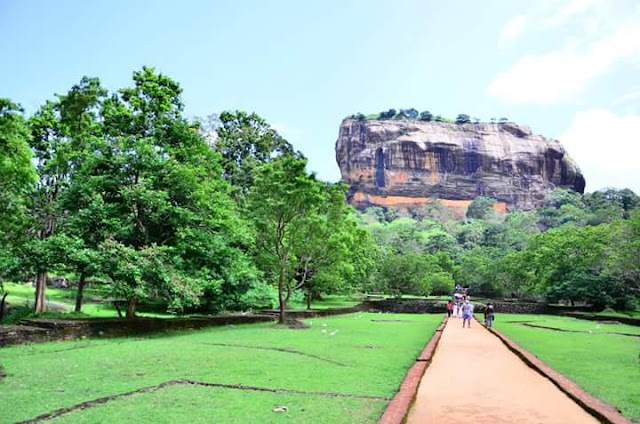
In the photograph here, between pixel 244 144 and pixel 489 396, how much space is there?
29323 mm

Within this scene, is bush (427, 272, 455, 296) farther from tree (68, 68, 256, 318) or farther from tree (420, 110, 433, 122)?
tree (420, 110, 433, 122)

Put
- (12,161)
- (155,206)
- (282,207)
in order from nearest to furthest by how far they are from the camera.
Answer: (12,161)
(155,206)
(282,207)

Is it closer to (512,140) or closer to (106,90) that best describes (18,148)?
(106,90)

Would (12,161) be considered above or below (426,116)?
below

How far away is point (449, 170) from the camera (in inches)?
5217

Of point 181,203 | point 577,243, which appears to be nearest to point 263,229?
point 181,203

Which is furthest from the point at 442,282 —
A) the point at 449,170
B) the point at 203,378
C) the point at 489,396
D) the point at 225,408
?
the point at 449,170

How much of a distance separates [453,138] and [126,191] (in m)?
127

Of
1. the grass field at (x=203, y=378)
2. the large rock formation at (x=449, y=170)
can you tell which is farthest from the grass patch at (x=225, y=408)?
the large rock formation at (x=449, y=170)

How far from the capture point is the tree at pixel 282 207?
→ 2030 cm

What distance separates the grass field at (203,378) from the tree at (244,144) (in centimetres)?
1962

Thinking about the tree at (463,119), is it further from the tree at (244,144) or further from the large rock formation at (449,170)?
the tree at (244,144)

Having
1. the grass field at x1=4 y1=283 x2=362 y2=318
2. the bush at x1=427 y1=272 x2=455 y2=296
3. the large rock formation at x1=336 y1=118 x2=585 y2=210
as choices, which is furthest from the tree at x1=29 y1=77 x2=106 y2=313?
the large rock formation at x1=336 y1=118 x2=585 y2=210

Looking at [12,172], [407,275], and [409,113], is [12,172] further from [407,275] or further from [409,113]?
[409,113]
